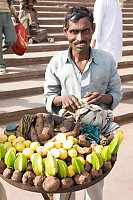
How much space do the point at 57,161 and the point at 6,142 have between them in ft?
1.18

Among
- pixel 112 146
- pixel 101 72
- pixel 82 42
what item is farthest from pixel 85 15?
pixel 112 146

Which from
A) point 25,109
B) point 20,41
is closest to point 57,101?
point 25,109

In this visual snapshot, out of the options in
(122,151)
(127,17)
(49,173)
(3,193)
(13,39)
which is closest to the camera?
(49,173)

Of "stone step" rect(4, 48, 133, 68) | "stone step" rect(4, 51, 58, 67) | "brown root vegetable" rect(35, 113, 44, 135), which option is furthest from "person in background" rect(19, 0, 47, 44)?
"brown root vegetable" rect(35, 113, 44, 135)

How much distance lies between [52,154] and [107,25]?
10.8 feet

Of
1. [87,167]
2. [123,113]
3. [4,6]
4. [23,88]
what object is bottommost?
[123,113]

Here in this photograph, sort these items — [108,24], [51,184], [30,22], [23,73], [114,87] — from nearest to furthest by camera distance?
[51,184], [114,87], [108,24], [23,73], [30,22]

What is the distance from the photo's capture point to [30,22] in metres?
6.77

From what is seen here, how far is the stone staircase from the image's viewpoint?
4435 millimetres

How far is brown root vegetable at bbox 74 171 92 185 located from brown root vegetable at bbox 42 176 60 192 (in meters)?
0.11

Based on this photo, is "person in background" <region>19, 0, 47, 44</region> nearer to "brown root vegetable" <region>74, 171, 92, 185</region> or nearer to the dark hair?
the dark hair

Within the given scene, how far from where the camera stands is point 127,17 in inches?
378

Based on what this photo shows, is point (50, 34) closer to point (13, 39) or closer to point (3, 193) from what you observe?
point (13, 39)

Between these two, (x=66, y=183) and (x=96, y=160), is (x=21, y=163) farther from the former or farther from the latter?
(x=96, y=160)
